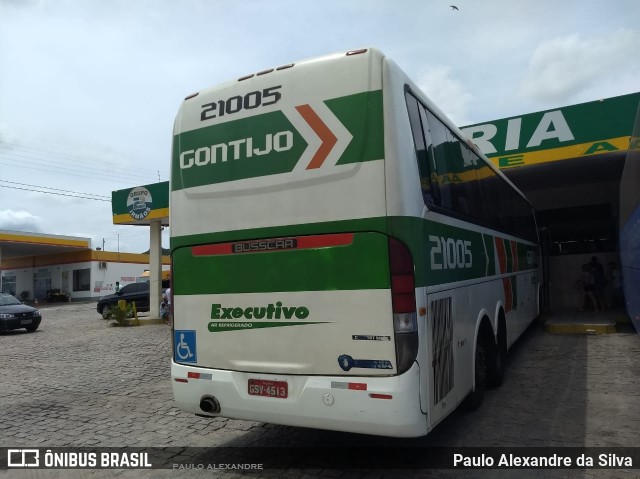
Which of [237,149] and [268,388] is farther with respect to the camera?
[237,149]

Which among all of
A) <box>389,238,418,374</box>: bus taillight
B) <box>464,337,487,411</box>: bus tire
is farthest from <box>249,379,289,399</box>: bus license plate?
<box>464,337,487,411</box>: bus tire

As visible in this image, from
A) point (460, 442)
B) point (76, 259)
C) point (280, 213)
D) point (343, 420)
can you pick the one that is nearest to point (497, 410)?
point (460, 442)

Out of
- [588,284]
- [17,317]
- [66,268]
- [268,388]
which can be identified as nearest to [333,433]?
[268,388]

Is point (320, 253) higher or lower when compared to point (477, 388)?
higher

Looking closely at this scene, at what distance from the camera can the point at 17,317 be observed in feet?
60.4

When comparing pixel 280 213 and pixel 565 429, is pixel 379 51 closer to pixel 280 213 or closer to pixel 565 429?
pixel 280 213

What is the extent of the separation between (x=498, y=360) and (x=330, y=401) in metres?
3.78

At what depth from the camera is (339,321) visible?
4035 millimetres

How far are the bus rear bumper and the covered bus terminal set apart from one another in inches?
266

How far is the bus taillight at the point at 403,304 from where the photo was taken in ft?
12.5

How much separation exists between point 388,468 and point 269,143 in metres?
3.09

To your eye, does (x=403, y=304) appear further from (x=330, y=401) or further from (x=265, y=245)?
(x=265, y=245)

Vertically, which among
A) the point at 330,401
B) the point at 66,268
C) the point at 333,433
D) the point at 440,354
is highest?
the point at 66,268

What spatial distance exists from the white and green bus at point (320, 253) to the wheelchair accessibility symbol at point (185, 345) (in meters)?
0.02
